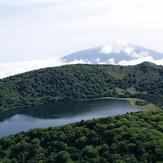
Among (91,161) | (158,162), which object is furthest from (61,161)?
(158,162)

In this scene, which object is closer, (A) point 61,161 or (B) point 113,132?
A: (A) point 61,161

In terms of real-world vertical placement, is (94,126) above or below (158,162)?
above

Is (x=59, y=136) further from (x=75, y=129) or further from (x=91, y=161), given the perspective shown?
(x=91, y=161)

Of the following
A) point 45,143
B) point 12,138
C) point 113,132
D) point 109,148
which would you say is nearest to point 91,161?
point 109,148

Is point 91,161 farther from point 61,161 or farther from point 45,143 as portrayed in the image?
point 45,143

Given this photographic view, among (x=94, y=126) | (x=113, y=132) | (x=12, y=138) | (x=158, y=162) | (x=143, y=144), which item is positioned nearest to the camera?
(x=158, y=162)

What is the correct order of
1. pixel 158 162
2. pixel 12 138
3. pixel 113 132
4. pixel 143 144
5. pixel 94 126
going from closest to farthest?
pixel 158 162, pixel 143 144, pixel 113 132, pixel 94 126, pixel 12 138
